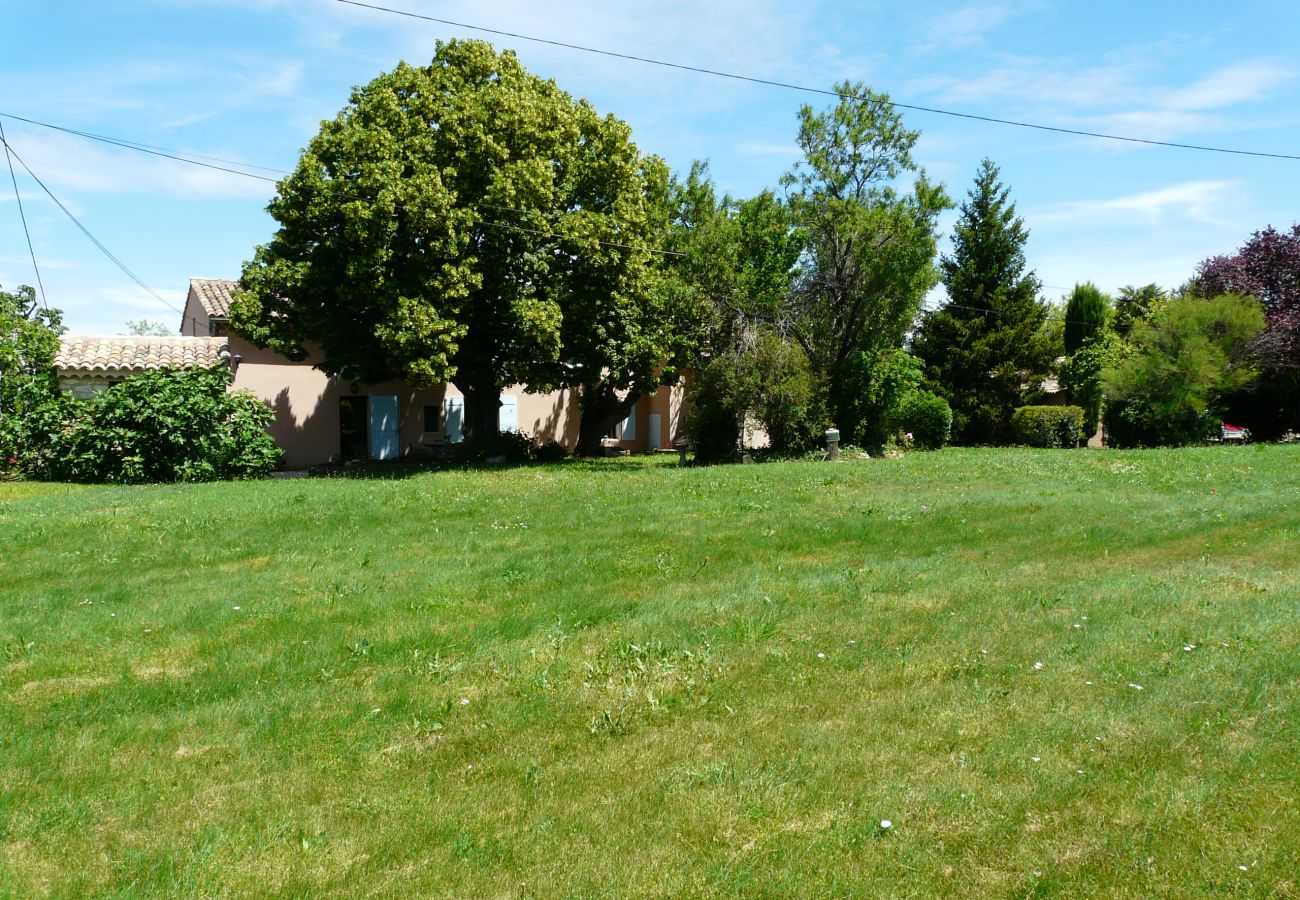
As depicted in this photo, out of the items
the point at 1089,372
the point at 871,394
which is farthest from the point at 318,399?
the point at 1089,372

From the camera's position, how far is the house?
22453 mm

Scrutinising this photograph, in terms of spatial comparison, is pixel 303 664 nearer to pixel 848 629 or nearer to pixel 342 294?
pixel 848 629

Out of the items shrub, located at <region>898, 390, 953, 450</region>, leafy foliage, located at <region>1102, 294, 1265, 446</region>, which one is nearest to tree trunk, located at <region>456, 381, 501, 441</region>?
shrub, located at <region>898, 390, 953, 450</region>

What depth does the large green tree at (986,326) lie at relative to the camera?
1336 inches

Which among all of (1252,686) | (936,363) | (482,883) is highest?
(936,363)

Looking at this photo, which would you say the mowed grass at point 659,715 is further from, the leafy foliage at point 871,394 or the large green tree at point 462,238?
the leafy foliage at point 871,394

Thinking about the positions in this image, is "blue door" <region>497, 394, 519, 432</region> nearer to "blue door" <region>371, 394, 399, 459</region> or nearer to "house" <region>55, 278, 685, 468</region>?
"house" <region>55, 278, 685, 468</region>

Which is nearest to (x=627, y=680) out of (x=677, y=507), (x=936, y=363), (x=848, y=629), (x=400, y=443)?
(x=848, y=629)

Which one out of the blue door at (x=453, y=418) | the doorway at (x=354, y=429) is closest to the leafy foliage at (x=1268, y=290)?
the blue door at (x=453, y=418)

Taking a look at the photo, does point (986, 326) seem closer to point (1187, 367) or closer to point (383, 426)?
point (1187, 367)

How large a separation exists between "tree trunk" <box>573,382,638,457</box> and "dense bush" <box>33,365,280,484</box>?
33.3 ft

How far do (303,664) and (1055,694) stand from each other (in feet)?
15.0

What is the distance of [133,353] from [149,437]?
460cm

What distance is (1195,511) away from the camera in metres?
11.2
